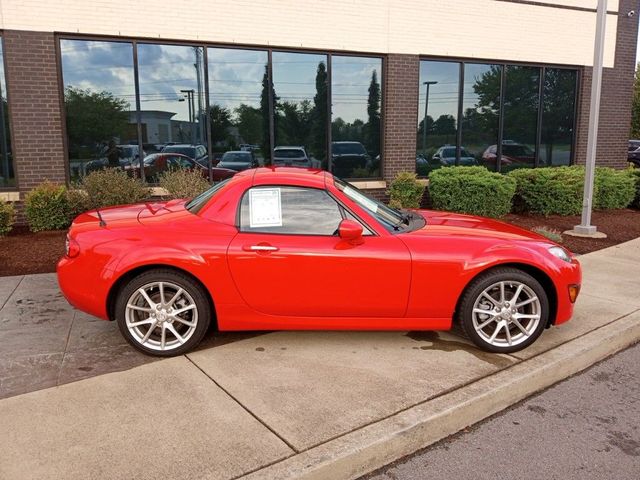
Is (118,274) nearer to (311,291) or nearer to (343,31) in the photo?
(311,291)

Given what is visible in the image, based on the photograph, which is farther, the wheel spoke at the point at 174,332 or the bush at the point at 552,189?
the bush at the point at 552,189

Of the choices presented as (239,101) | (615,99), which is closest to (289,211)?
(239,101)

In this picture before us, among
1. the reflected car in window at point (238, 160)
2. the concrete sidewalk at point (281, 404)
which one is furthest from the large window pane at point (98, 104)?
the concrete sidewalk at point (281, 404)

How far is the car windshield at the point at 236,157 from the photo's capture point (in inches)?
405

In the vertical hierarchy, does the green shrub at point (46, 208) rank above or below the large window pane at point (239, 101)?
below

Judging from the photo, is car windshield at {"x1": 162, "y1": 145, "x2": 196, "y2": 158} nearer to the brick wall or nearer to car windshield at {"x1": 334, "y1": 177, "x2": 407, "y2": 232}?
car windshield at {"x1": 334, "y1": 177, "x2": 407, "y2": 232}

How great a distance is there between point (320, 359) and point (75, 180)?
6.99m

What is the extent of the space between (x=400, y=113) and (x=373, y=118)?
563 millimetres

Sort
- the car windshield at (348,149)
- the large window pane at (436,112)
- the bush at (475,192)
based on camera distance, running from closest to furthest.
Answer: the bush at (475,192), the car windshield at (348,149), the large window pane at (436,112)

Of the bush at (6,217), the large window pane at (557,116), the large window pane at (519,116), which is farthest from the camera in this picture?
the large window pane at (557,116)

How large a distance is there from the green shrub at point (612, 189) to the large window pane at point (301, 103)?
5801 millimetres

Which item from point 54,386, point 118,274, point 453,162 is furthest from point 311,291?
point 453,162

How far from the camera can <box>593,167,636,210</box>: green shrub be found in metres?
11.4

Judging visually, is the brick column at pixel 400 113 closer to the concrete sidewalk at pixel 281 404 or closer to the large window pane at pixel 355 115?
the large window pane at pixel 355 115
